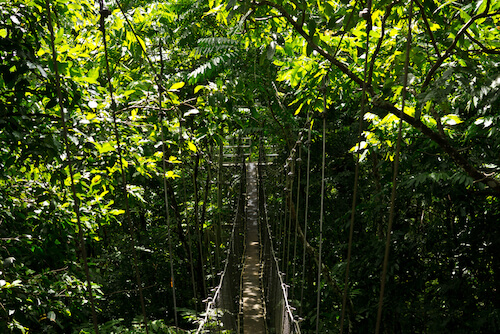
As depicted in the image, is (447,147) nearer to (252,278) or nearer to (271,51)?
(271,51)

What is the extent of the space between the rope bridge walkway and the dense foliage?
0.85 feet

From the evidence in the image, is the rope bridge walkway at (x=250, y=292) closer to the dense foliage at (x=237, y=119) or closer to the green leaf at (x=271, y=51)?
the dense foliage at (x=237, y=119)

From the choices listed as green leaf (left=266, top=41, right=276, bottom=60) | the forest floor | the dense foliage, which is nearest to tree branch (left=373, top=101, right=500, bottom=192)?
the dense foliage

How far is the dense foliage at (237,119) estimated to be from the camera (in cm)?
133

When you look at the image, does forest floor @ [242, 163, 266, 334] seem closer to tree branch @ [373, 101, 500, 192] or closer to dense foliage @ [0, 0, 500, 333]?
dense foliage @ [0, 0, 500, 333]

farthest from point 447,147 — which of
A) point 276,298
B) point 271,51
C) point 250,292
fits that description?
point 250,292

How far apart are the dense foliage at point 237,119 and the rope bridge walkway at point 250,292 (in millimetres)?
258

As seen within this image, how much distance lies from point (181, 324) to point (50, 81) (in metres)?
5.29

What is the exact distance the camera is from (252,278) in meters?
5.00

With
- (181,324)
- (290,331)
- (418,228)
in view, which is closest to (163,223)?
(181,324)

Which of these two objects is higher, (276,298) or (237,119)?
(237,119)

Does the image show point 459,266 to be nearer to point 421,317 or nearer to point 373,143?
point 421,317

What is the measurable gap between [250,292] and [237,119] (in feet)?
8.87

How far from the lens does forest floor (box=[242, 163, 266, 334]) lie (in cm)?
367
